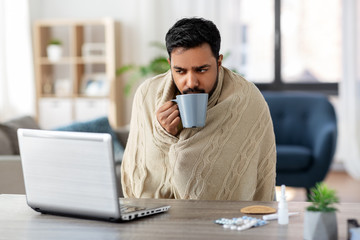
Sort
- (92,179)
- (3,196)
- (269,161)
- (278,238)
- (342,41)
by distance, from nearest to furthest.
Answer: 1. (278,238)
2. (92,179)
3. (3,196)
4. (269,161)
5. (342,41)

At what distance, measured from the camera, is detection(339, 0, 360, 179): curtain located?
19.7 ft

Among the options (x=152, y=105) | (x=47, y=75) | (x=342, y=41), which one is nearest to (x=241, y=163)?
(x=152, y=105)

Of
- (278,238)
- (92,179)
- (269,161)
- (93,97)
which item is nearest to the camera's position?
(278,238)

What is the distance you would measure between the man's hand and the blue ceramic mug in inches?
6.1

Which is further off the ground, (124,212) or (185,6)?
(185,6)

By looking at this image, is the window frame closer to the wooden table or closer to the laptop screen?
the wooden table

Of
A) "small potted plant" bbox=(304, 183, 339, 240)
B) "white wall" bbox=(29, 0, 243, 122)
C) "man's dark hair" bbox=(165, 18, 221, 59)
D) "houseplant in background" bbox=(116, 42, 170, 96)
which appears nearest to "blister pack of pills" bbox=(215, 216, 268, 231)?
"small potted plant" bbox=(304, 183, 339, 240)

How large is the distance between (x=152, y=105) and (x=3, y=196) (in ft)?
1.88

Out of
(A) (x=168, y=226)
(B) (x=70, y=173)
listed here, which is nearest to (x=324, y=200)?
(A) (x=168, y=226)

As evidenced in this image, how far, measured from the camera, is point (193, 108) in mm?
1701

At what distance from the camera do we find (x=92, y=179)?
4.89 feet

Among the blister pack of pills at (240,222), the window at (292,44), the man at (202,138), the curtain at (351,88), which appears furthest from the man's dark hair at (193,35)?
the window at (292,44)

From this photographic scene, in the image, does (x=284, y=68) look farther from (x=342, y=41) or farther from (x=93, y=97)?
(x=93, y=97)

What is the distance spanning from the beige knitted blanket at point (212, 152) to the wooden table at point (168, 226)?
25 centimetres
